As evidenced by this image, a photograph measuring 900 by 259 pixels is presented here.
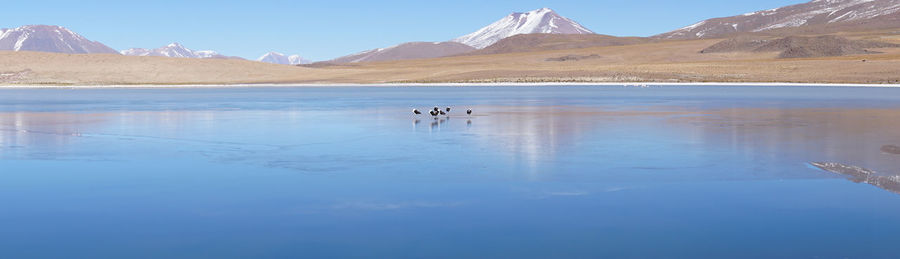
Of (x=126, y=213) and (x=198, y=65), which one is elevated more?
(x=198, y=65)

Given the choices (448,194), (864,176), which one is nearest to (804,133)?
(864,176)

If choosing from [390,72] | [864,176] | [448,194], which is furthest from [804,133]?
[390,72]

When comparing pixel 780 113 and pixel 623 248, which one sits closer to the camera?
pixel 623 248

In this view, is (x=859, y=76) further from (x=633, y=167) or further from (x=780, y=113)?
(x=633, y=167)

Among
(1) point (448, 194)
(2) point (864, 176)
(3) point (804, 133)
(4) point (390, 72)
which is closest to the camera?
(1) point (448, 194)

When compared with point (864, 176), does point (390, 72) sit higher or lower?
higher

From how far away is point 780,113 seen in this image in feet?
76.7

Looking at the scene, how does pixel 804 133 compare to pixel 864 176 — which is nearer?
pixel 864 176

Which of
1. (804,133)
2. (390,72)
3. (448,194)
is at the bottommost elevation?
(448,194)

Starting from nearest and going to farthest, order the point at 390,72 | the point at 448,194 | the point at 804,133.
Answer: the point at 448,194 < the point at 804,133 < the point at 390,72

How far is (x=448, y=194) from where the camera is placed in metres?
9.26

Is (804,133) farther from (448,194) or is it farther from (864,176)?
(448,194)

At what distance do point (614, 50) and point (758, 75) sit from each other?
7671 cm

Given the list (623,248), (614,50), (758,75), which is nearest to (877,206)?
(623,248)
